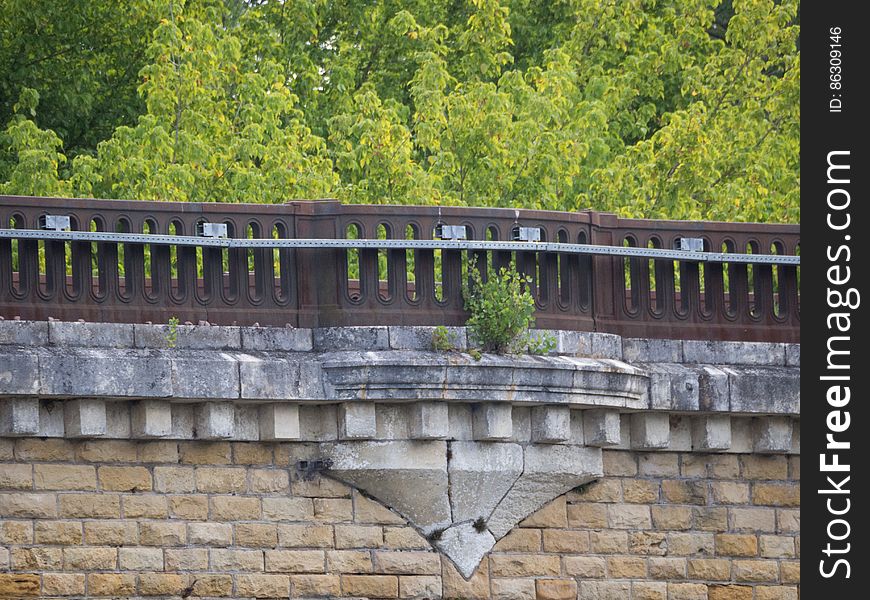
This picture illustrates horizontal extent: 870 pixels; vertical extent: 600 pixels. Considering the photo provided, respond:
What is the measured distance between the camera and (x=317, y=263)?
13195mm

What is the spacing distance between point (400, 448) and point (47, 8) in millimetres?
11487

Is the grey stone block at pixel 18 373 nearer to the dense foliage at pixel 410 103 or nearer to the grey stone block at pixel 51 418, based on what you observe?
the grey stone block at pixel 51 418

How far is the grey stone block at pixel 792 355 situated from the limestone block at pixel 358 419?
319 centimetres

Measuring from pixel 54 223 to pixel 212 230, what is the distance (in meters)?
0.97

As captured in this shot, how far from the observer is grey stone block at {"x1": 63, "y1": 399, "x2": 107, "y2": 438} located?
12.4 m

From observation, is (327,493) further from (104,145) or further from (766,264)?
(104,145)

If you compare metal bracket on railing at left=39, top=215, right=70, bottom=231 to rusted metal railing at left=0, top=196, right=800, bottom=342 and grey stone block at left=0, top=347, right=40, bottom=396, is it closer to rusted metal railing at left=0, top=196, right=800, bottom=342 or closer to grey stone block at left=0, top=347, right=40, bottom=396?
rusted metal railing at left=0, top=196, right=800, bottom=342

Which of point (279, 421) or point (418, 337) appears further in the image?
point (418, 337)

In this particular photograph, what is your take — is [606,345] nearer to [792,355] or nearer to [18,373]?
[792,355]

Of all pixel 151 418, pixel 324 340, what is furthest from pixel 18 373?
pixel 324 340

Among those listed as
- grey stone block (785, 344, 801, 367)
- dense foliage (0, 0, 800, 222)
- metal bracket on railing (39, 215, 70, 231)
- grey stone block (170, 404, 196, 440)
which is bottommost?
grey stone block (170, 404, 196, 440)

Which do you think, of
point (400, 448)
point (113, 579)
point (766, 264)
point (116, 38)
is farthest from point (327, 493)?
point (116, 38)

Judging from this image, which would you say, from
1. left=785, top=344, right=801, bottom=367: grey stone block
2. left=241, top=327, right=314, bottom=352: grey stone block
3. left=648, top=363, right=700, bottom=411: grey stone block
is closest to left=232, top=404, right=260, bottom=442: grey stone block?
left=241, top=327, right=314, bottom=352: grey stone block

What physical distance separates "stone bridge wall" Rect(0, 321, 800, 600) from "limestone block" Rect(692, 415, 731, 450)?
0.04ft
